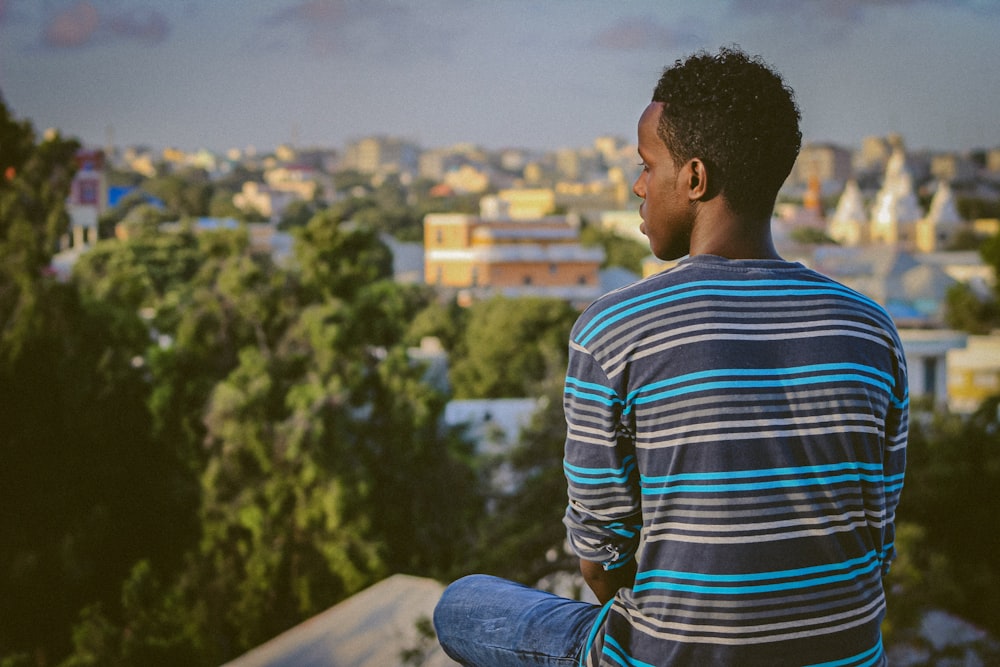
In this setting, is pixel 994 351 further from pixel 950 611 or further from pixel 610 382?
pixel 610 382

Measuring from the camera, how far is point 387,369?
8969mm

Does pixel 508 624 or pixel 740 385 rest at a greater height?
pixel 740 385

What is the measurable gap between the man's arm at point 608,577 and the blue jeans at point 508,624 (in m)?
0.07

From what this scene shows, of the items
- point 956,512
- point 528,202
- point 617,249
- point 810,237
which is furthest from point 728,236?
point 528,202

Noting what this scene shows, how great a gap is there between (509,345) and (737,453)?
21709mm

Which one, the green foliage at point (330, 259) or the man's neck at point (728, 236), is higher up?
the man's neck at point (728, 236)

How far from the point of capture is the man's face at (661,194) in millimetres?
1161

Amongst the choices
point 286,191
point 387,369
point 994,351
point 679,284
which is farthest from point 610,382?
point 286,191

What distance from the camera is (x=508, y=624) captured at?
4.36ft

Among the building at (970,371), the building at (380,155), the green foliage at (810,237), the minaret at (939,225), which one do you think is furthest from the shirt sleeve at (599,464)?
the building at (380,155)

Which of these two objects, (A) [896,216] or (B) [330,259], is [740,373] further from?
(A) [896,216]

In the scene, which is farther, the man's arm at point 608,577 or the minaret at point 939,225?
the minaret at point 939,225

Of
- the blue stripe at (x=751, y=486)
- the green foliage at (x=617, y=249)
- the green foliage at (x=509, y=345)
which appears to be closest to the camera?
the blue stripe at (x=751, y=486)

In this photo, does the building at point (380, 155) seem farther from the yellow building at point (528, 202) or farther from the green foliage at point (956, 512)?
the green foliage at point (956, 512)
